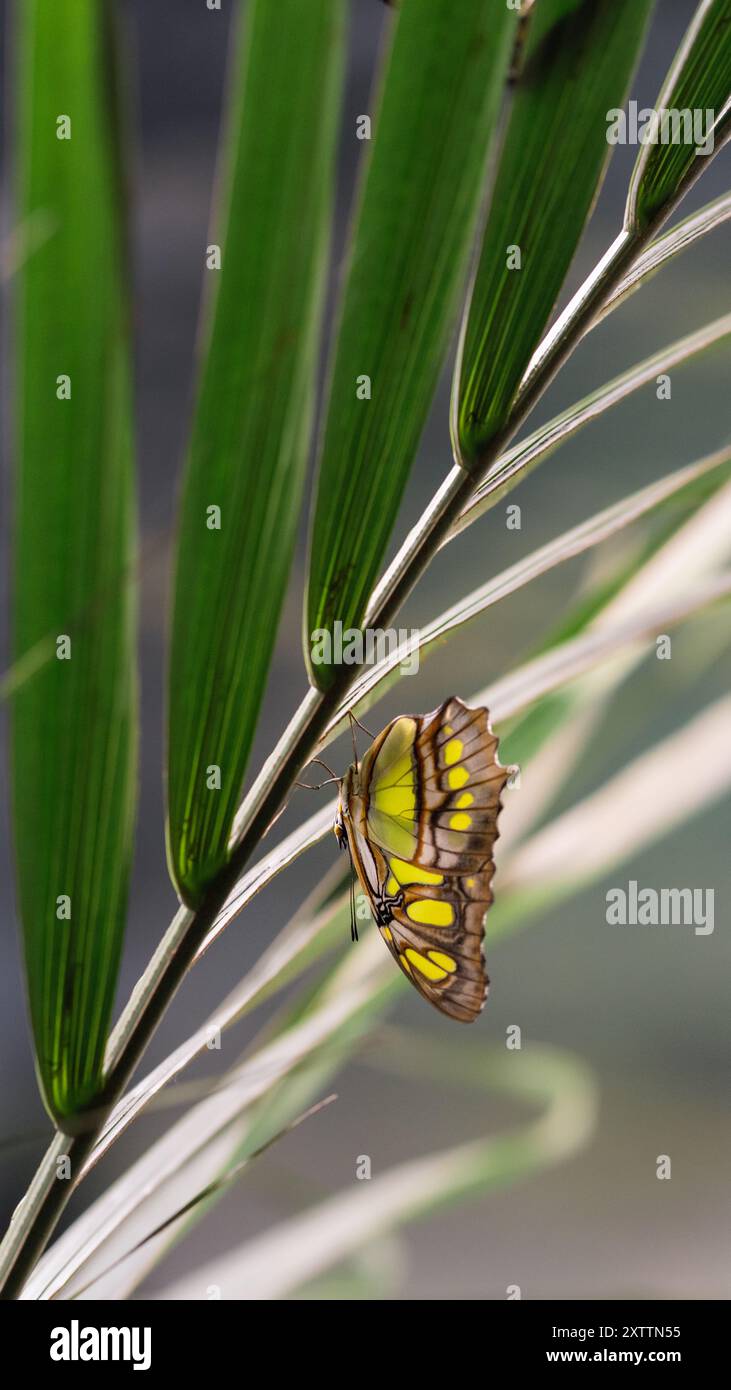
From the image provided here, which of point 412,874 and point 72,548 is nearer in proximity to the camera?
point 72,548

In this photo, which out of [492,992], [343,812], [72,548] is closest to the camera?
[72,548]

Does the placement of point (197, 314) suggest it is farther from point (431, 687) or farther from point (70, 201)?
point (70, 201)

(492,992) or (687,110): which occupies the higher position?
(687,110)

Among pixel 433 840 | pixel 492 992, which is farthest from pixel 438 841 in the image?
pixel 492 992

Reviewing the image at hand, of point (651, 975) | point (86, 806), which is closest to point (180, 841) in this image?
point (86, 806)

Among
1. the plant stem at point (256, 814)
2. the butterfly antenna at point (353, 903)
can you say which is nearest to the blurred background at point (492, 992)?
the butterfly antenna at point (353, 903)

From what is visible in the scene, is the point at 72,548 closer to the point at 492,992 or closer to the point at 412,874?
the point at 412,874
